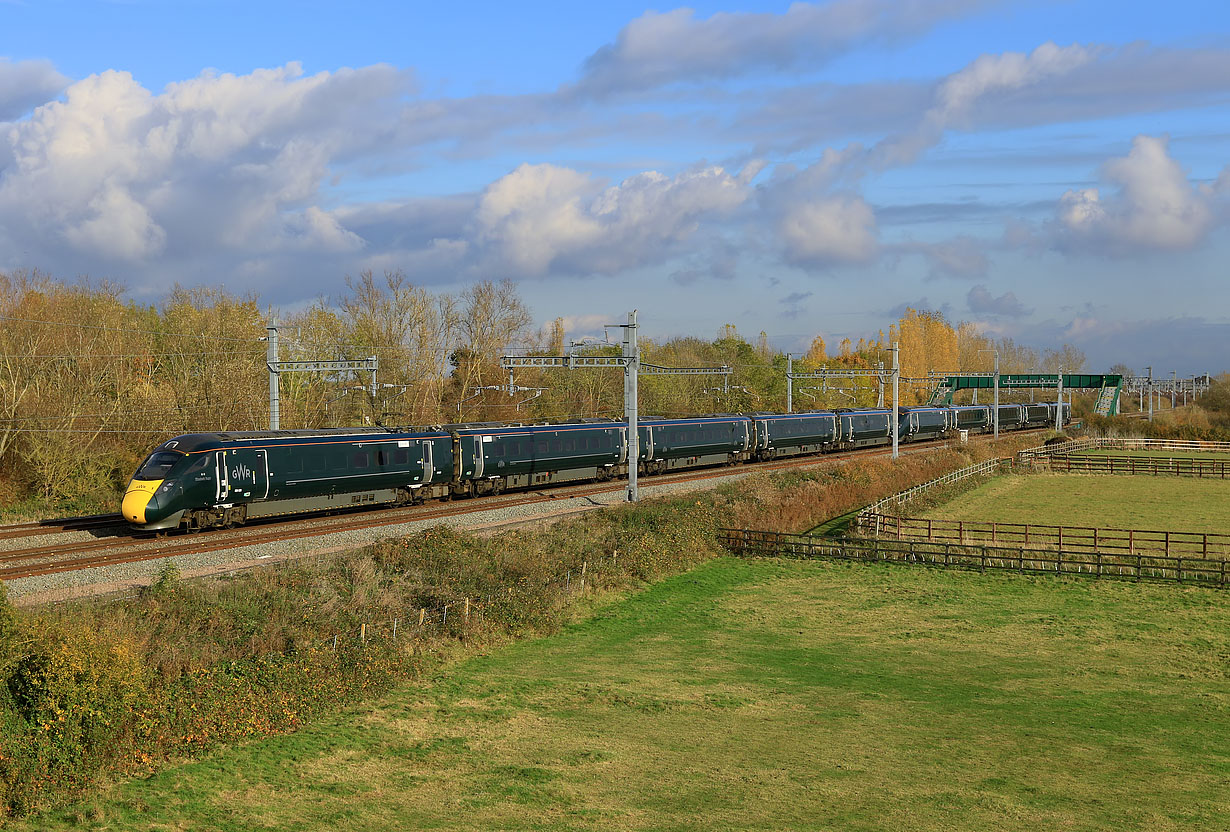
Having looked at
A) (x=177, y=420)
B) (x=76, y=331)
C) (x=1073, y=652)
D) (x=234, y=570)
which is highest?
(x=76, y=331)

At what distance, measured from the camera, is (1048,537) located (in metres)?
40.7

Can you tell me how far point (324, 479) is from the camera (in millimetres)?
37219

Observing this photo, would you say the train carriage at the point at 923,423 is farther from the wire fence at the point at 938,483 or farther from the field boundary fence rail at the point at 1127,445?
the wire fence at the point at 938,483

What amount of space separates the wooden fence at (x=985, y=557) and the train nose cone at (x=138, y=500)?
20528mm

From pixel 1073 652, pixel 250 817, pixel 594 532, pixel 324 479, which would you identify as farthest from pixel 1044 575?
pixel 250 817

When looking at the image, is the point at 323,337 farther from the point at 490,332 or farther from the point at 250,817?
the point at 250,817

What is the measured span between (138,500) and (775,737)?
21200 millimetres

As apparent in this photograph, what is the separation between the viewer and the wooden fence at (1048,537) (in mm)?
37625

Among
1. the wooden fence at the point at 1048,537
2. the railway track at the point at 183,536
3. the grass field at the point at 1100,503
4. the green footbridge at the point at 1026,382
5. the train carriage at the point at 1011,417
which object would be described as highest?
the green footbridge at the point at 1026,382

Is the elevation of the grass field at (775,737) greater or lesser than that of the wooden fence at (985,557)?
lesser

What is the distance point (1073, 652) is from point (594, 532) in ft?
52.4

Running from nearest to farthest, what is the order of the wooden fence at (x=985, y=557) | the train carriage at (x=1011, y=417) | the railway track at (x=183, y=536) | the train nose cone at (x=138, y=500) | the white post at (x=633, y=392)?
the railway track at (x=183, y=536)
the train nose cone at (x=138, y=500)
the wooden fence at (x=985, y=557)
the white post at (x=633, y=392)
the train carriage at (x=1011, y=417)

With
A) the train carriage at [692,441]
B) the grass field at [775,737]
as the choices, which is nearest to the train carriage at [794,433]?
the train carriage at [692,441]

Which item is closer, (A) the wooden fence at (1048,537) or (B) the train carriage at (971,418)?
(A) the wooden fence at (1048,537)
